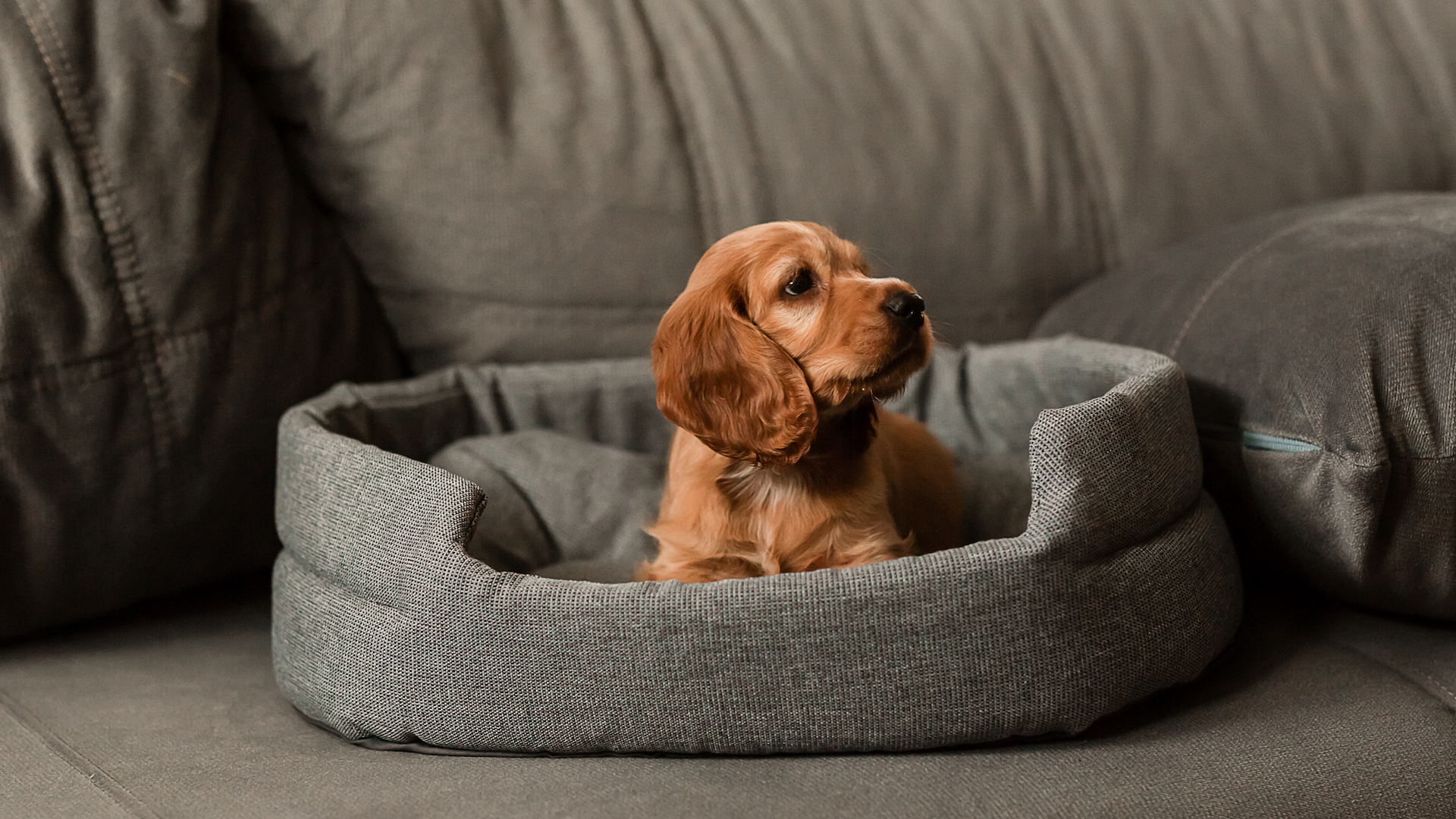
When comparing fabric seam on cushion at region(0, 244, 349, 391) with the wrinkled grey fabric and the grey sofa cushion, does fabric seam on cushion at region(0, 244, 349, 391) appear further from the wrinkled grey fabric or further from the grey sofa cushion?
the grey sofa cushion

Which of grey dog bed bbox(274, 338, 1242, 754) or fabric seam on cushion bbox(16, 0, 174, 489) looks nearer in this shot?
grey dog bed bbox(274, 338, 1242, 754)

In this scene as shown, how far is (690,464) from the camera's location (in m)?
1.63

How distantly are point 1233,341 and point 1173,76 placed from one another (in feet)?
3.53

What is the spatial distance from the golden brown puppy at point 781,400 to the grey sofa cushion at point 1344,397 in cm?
53

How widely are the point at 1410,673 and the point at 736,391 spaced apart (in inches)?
39.2

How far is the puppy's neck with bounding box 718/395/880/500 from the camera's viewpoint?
1.57 metres

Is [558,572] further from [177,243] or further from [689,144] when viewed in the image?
[689,144]

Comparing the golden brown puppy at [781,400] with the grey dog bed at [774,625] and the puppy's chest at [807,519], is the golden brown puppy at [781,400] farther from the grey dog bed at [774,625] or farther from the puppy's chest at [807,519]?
the grey dog bed at [774,625]

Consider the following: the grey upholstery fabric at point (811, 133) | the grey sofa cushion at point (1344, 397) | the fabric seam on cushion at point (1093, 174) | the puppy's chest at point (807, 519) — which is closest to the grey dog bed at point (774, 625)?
the grey sofa cushion at point (1344, 397)

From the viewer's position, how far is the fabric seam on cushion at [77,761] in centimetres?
117

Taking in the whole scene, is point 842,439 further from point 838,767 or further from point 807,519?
point 838,767

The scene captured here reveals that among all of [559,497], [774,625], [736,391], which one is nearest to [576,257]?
[559,497]

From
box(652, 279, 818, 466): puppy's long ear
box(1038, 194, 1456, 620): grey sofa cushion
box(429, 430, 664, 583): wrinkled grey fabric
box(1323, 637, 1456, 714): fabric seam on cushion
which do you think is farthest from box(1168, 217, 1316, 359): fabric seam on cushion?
box(429, 430, 664, 583): wrinkled grey fabric

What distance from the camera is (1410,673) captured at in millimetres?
1471
